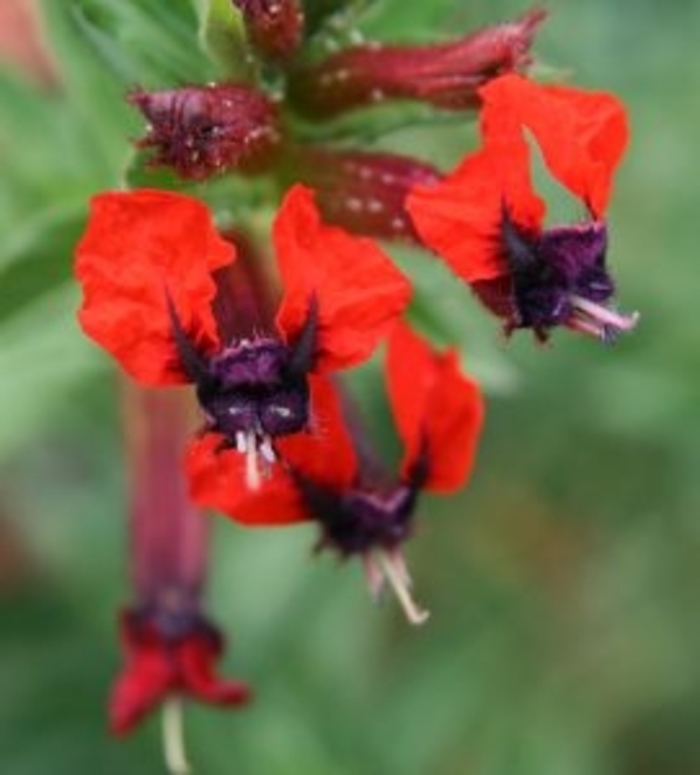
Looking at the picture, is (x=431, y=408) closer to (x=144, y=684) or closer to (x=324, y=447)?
(x=324, y=447)

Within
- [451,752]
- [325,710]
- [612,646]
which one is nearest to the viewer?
[325,710]

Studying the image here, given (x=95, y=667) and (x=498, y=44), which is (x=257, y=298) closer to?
(x=498, y=44)

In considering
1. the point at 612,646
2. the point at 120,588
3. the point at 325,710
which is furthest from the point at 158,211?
the point at 612,646

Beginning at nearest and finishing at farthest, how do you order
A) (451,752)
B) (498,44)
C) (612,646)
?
(498,44), (451,752), (612,646)

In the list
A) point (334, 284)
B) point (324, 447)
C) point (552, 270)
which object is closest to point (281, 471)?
point (324, 447)

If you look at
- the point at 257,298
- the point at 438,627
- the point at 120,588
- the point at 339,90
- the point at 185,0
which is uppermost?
the point at 185,0
